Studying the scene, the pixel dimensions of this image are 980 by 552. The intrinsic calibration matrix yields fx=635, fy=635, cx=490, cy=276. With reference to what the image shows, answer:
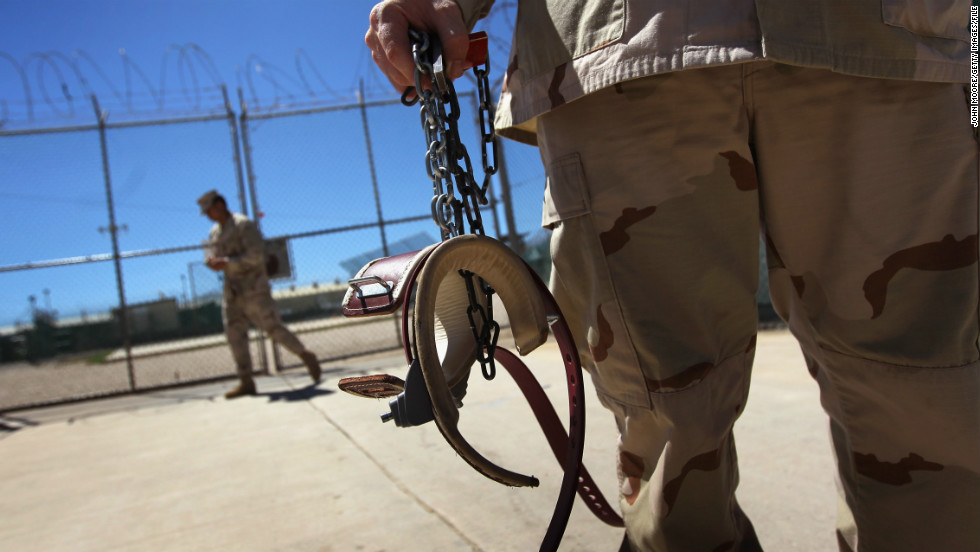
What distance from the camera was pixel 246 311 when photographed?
5.36 meters

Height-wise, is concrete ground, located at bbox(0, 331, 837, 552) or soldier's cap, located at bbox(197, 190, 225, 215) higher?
soldier's cap, located at bbox(197, 190, 225, 215)

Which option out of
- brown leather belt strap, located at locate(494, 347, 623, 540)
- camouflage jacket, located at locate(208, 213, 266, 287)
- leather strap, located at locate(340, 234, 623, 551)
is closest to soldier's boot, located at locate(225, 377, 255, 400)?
camouflage jacket, located at locate(208, 213, 266, 287)

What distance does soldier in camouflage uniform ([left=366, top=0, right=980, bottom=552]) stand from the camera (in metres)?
0.99

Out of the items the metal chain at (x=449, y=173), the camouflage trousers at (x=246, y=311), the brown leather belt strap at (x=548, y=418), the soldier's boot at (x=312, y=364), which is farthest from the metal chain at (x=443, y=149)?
the camouflage trousers at (x=246, y=311)

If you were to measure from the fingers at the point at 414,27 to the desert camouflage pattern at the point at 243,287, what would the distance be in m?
4.45

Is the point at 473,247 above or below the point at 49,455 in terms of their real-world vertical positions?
above

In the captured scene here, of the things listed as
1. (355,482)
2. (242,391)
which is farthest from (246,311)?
(355,482)

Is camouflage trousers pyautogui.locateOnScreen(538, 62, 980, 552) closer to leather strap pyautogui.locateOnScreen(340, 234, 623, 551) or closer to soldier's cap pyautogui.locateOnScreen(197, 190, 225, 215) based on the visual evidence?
leather strap pyautogui.locateOnScreen(340, 234, 623, 551)

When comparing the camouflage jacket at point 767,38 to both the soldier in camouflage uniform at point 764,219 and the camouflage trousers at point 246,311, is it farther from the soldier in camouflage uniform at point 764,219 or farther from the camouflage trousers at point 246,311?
the camouflage trousers at point 246,311

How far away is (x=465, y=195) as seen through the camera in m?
1.01

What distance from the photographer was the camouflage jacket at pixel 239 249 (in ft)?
17.2

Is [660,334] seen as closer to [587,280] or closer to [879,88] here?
[587,280]

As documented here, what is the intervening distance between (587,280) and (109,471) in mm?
2602

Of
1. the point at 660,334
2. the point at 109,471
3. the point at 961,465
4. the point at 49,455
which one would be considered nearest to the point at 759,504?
the point at 961,465
